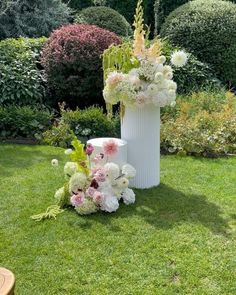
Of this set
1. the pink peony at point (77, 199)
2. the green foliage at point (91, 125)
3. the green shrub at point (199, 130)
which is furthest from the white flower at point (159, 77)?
the green foliage at point (91, 125)

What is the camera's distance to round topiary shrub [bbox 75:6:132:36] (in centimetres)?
1033

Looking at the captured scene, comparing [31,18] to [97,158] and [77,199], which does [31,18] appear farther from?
[77,199]

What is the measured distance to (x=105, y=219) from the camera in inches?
166

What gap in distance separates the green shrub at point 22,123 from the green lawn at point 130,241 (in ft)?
5.95

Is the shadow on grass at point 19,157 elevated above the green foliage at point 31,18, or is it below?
below

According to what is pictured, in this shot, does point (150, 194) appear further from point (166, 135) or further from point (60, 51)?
point (60, 51)

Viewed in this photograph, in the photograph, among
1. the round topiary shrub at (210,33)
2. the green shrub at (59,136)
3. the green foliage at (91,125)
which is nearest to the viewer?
the green shrub at (59,136)

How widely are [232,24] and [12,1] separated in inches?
177

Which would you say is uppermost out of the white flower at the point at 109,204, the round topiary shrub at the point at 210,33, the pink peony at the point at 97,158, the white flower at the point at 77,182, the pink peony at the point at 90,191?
the round topiary shrub at the point at 210,33

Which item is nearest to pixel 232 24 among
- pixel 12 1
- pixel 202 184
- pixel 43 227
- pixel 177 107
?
pixel 177 107

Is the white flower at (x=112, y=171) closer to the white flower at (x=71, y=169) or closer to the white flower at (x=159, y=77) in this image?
the white flower at (x=71, y=169)

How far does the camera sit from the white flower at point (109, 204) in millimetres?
4285

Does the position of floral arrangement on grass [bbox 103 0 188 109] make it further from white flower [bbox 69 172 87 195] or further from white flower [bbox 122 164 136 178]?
white flower [bbox 69 172 87 195]

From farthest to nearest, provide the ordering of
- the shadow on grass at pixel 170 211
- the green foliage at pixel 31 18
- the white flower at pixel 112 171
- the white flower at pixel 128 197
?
the green foliage at pixel 31 18, the white flower at pixel 128 197, the white flower at pixel 112 171, the shadow on grass at pixel 170 211
